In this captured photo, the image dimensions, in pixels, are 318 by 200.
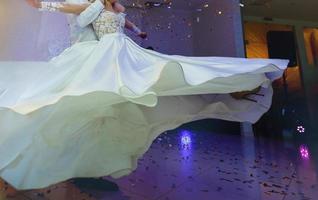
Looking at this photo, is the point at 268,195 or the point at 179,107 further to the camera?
the point at 268,195

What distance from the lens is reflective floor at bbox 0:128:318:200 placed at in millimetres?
1810

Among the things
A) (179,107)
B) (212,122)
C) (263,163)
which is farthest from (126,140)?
(212,122)

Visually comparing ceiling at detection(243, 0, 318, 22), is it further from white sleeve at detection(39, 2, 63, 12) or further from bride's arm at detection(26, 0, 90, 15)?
white sleeve at detection(39, 2, 63, 12)

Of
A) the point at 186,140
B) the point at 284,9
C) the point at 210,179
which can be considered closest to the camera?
the point at 210,179

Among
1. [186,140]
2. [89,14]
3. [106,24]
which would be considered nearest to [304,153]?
[186,140]

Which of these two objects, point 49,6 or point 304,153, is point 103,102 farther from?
point 304,153

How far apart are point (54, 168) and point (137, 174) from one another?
0.88 meters

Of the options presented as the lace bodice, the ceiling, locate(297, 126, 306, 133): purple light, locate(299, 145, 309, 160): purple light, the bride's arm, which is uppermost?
the ceiling

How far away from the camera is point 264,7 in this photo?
20.4 feet

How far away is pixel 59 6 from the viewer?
178cm

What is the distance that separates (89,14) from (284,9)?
5605 mm

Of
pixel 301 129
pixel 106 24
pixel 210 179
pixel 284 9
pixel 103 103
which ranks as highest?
pixel 284 9

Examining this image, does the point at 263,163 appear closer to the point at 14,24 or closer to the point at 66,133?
the point at 66,133

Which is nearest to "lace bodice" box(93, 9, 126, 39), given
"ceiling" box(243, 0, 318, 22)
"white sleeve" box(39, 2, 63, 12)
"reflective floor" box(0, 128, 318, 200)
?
"white sleeve" box(39, 2, 63, 12)
